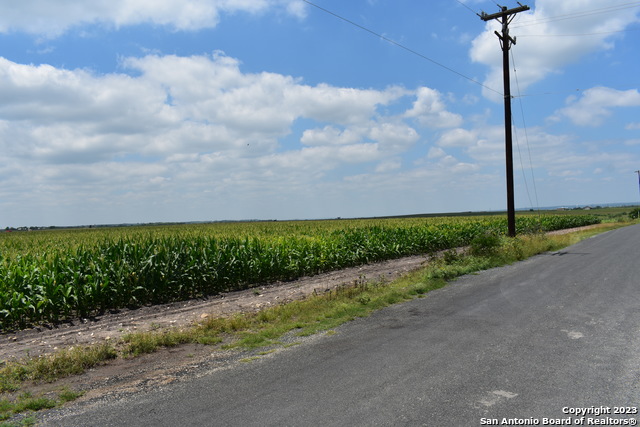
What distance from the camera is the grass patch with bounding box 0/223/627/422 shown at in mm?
5620

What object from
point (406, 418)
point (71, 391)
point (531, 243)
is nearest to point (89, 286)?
point (71, 391)

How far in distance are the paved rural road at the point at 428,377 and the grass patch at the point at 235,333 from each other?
0.61 metres

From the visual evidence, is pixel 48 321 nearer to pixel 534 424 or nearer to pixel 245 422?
pixel 245 422

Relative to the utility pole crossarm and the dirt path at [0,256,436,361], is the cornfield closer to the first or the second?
the dirt path at [0,256,436,361]

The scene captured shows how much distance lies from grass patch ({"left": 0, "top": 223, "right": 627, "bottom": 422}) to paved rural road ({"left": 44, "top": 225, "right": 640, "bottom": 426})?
61 centimetres

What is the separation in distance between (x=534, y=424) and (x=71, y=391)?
17.0 ft

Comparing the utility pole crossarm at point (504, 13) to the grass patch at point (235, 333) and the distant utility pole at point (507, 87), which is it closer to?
the distant utility pole at point (507, 87)

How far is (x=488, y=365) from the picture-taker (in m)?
5.24

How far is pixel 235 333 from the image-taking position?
26.1ft

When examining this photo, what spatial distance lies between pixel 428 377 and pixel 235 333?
4200mm

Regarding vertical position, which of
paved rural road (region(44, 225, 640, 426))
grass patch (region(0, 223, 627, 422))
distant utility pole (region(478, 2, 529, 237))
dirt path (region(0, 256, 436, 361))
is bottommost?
dirt path (region(0, 256, 436, 361))

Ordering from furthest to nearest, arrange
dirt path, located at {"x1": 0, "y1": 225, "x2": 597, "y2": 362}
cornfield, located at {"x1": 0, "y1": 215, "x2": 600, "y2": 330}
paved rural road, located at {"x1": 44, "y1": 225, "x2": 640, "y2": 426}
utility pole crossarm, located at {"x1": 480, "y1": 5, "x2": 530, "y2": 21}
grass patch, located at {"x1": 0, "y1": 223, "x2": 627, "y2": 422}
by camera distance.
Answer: utility pole crossarm, located at {"x1": 480, "y1": 5, "x2": 530, "y2": 21} → cornfield, located at {"x1": 0, "y1": 215, "x2": 600, "y2": 330} → dirt path, located at {"x1": 0, "y1": 225, "x2": 597, "y2": 362} → grass patch, located at {"x1": 0, "y1": 223, "x2": 627, "y2": 422} → paved rural road, located at {"x1": 44, "y1": 225, "x2": 640, "y2": 426}

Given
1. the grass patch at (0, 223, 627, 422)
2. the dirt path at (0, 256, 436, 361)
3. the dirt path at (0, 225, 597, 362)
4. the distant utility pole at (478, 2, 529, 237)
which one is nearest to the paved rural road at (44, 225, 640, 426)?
the grass patch at (0, 223, 627, 422)

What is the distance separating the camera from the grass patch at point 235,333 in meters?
5.62
